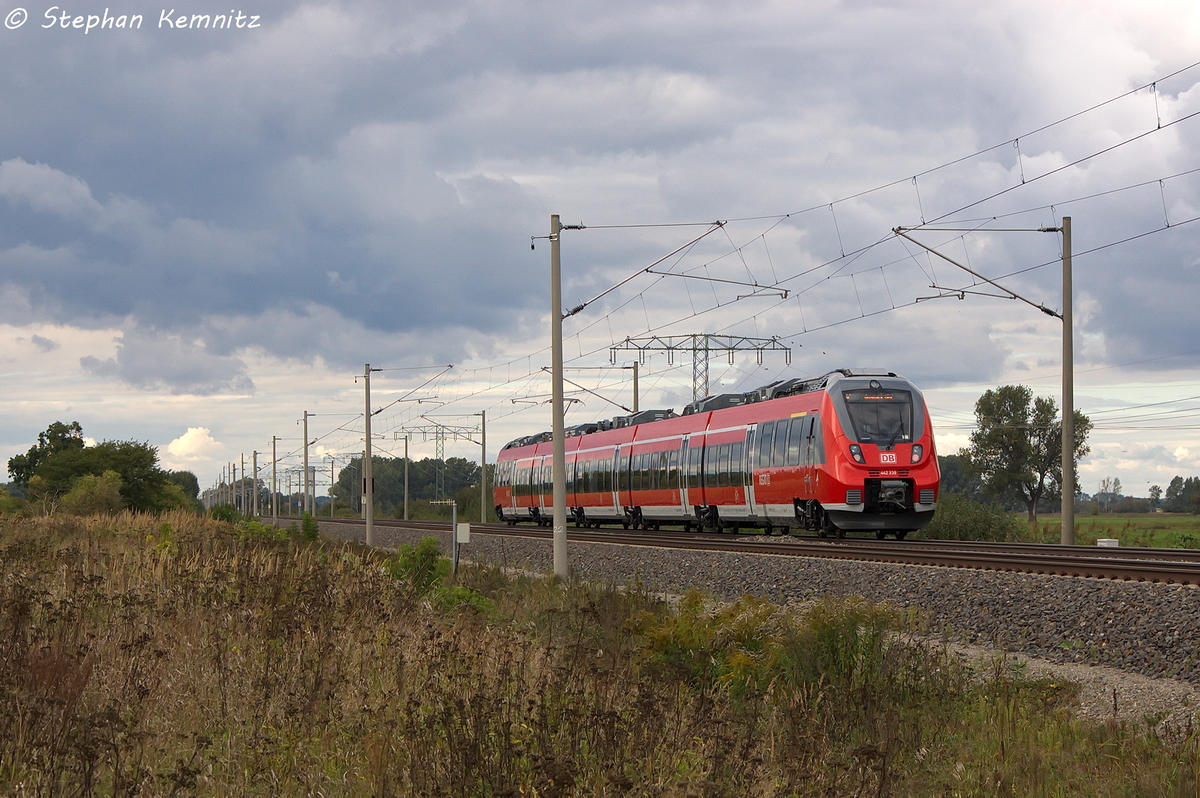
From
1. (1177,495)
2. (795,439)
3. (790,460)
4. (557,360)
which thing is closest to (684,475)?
(790,460)

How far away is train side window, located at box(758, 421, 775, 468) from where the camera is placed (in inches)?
1202

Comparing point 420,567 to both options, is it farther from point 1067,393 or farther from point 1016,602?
point 1067,393

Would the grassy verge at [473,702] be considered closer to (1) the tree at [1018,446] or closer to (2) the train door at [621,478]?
(2) the train door at [621,478]

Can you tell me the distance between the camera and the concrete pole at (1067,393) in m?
26.8

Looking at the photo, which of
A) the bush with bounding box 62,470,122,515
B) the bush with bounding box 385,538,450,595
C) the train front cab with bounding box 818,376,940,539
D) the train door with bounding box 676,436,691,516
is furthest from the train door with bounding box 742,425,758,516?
the bush with bounding box 62,470,122,515

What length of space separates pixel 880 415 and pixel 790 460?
9.51ft

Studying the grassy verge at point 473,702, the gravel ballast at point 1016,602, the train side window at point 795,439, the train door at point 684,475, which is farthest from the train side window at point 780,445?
the grassy verge at point 473,702

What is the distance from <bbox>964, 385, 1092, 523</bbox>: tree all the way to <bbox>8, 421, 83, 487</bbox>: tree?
283 ft

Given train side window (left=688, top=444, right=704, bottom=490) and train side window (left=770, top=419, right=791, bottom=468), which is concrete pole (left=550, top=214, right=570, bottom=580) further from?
train side window (left=688, top=444, right=704, bottom=490)

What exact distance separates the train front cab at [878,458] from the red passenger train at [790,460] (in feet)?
0.08

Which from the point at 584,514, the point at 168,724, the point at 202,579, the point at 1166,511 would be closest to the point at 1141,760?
the point at 168,724

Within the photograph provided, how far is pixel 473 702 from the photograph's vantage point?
21.7 ft

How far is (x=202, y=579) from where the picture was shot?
37.4 feet

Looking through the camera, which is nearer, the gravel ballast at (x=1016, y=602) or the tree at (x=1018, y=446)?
the gravel ballast at (x=1016, y=602)
